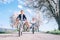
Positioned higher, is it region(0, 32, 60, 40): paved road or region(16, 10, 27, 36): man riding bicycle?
region(16, 10, 27, 36): man riding bicycle

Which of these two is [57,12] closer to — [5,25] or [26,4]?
[26,4]

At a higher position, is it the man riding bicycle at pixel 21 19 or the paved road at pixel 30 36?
the man riding bicycle at pixel 21 19

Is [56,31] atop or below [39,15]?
below

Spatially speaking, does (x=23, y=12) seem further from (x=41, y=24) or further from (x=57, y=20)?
(x=57, y=20)

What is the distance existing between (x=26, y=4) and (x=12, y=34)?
1.64ft

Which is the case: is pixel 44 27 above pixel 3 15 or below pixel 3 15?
below

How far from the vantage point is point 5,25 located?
292 cm

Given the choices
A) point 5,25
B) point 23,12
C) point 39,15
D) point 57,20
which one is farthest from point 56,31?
point 5,25

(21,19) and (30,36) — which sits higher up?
(21,19)

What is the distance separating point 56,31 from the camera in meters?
3.04

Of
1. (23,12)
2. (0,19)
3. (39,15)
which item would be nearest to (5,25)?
(0,19)

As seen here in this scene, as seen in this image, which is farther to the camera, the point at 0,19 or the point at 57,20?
the point at 57,20

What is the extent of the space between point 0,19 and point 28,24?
42cm

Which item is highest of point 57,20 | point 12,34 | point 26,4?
point 26,4
